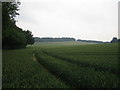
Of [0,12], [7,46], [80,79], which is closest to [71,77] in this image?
[80,79]

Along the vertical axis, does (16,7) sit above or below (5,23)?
above

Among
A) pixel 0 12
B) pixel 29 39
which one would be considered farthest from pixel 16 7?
pixel 29 39

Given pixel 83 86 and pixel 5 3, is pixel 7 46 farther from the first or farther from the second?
pixel 83 86

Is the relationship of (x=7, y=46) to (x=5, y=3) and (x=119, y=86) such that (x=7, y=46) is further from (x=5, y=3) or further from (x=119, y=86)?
(x=119, y=86)

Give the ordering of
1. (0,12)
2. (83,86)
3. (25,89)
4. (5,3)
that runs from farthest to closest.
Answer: (5,3), (0,12), (83,86), (25,89)

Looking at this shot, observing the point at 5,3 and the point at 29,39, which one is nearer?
the point at 5,3

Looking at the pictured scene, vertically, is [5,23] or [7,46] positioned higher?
[5,23]

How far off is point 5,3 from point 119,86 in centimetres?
2210

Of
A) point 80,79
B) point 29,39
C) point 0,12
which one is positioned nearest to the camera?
point 80,79

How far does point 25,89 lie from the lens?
20.6 ft

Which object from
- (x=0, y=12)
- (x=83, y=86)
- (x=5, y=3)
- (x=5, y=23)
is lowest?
(x=83, y=86)

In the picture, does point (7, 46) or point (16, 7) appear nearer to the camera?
point (16, 7)

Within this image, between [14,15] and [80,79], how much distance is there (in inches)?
913

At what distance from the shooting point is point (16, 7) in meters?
25.4
